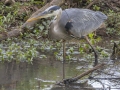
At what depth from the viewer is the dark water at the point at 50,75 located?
6371mm

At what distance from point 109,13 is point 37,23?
2171 mm

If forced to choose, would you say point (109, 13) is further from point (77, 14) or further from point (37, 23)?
point (77, 14)

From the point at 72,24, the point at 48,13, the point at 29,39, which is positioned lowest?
the point at 29,39

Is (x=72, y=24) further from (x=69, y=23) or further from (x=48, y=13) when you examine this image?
(x=48, y=13)

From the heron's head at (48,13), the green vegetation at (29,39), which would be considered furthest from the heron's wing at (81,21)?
the green vegetation at (29,39)

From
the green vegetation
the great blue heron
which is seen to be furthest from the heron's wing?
the green vegetation

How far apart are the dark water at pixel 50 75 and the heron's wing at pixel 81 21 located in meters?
0.63

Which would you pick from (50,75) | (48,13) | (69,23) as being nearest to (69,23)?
(69,23)

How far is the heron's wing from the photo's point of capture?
26.3ft

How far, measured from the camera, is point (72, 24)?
316 inches

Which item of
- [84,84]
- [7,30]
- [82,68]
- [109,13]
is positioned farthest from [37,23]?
[84,84]

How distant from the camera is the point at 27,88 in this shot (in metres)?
6.25

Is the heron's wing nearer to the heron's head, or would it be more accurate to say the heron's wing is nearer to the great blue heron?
the great blue heron

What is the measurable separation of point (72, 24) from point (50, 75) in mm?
1396
